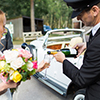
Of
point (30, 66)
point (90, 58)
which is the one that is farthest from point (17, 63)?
point (90, 58)

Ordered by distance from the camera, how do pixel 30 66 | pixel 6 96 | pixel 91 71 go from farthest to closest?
pixel 6 96, pixel 30 66, pixel 91 71

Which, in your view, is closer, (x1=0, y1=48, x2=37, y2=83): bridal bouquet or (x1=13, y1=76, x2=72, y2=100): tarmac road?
(x1=0, y1=48, x2=37, y2=83): bridal bouquet

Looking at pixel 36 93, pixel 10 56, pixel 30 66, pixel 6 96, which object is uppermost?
pixel 10 56

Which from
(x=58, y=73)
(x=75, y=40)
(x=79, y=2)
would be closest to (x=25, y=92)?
(x=58, y=73)

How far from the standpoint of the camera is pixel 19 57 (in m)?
1.43

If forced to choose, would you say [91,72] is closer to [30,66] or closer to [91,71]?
[91,71]

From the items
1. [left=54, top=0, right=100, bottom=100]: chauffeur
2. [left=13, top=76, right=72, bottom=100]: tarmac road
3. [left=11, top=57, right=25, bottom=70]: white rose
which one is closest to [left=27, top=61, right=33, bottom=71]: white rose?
[left=11, top=57, right=25, bottom=70]: white rose

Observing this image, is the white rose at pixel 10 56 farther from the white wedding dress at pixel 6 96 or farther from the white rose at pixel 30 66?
the white wedding dress at pixel 6 96

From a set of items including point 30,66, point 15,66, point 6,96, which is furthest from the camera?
point 6,96

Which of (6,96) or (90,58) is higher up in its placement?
(90,58)

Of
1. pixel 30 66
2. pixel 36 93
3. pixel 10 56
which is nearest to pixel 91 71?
pixel 30 66

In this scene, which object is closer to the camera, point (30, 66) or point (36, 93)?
point (30, 66)

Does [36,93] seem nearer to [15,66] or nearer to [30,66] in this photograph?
[30,66]

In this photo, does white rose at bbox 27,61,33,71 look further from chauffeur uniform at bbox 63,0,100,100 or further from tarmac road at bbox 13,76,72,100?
tarmac road at bbox 13,76,72,100
